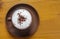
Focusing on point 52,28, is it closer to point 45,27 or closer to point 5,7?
point 45,27

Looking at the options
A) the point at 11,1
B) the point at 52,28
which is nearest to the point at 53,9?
the point at 52,28

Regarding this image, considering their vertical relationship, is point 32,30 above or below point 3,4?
below

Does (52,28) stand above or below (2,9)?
below

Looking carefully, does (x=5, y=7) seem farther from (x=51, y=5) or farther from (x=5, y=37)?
(x=51, y=5)

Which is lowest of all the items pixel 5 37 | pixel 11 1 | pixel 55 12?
pixel 5 37

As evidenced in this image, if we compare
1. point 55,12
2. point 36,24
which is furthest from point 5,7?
point 55,12
